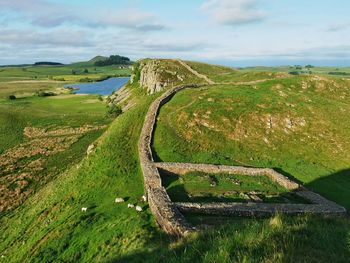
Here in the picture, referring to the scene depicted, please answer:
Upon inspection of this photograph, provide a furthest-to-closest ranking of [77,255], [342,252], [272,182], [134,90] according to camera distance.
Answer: [134,90]
[272,182]
[77,255]
[342,252]

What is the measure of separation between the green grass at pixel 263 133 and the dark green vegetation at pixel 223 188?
17.6 ft

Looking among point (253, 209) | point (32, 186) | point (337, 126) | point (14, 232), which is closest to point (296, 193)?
point (253, 209)

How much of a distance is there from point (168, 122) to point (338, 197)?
25683 mm

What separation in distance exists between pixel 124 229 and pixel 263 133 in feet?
103

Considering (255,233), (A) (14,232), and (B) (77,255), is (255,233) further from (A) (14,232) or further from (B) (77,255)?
(A) (14,232)

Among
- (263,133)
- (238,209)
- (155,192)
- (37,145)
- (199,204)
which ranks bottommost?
(37,145)

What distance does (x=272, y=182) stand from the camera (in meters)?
39.1

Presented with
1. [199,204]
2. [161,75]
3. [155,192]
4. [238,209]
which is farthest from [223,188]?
[161,75]

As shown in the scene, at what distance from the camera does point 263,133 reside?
52781 mm

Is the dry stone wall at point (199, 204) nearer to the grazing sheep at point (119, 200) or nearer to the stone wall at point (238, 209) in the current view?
the stone wall at point (238, 209)

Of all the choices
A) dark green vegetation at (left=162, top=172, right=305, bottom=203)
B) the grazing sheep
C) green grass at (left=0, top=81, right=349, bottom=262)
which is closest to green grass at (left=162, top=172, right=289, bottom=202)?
dark green vegetation at (left=162, top=172, right=305, bottom=203)

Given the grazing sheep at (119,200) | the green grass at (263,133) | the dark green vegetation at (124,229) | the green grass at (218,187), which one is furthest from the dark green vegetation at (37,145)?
the green grass at (218,187)

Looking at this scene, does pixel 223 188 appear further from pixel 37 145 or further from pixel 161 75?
pixel 161 75

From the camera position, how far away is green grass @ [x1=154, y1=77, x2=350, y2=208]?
44969 mm
